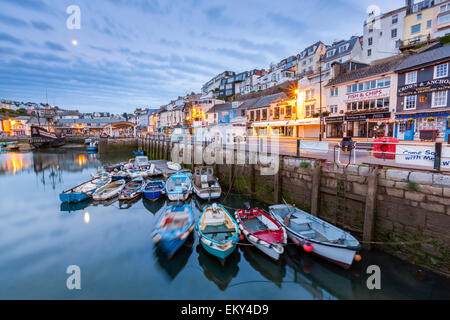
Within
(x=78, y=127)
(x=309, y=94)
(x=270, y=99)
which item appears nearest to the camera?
(x=309, y=94)

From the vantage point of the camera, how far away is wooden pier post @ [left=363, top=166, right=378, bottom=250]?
8438 millimetres

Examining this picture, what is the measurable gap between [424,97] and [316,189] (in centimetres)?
1870

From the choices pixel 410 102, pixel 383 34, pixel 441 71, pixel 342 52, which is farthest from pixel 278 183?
pixel 383 34

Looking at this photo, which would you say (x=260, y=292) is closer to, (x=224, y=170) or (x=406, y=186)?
(x=406, y=186)

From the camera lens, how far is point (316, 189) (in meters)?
10.7

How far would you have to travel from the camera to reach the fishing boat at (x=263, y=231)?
8328 millimetres

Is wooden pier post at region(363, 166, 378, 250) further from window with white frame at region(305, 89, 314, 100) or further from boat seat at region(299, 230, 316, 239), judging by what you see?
window with white frame at region(305, 89, 314, 100)

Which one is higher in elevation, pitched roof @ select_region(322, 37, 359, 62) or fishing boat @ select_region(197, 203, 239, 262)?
pitched roof @ select_region(322, 37, 359, 62)

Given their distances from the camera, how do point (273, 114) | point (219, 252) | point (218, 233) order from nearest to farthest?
point (219, 252) → point (218, 233) → point (273, 114)

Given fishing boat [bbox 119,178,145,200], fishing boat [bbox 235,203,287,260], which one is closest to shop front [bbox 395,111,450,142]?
fishing boat [bbox 235,203,287,260]

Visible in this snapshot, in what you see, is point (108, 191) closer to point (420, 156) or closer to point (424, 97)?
point (420, 156)

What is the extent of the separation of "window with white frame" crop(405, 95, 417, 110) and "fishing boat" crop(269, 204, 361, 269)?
19787 mm

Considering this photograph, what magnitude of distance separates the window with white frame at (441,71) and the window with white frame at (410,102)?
2260 millimetres

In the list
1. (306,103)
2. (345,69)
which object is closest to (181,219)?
(306,103)
